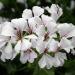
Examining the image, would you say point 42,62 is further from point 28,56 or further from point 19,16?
point 19,16

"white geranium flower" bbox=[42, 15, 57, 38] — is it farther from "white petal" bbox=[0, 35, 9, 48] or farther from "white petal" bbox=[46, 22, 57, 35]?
"white petal" bbox=[0, 35, 9, 48]

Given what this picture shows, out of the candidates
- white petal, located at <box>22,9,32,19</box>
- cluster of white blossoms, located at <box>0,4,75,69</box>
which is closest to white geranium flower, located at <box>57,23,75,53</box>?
cluster of white blossoms, located at <box>0,4,75,69</box>

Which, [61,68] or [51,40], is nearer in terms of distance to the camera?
[51,40]

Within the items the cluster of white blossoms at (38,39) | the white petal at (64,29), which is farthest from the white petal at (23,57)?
the white petal at (64,29)

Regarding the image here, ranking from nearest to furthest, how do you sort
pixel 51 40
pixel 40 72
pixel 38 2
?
1. pixel 51 40
2. pixel 40 72
3. pixel 38 2

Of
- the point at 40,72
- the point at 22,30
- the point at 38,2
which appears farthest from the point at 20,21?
the point at 38,2

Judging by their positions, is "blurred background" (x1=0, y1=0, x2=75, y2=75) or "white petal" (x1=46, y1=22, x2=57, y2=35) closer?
"white petal" (x1=46, y1=22, x2=57, y2=35)

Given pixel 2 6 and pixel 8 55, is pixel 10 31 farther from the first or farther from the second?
pixel 2 6
